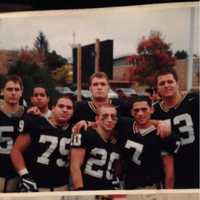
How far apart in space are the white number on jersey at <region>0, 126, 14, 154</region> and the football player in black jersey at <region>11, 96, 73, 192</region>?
0.02 metres

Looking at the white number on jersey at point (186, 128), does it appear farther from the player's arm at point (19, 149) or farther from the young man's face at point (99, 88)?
the player's arm at point (19, 149)

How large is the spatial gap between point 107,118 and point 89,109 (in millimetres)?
59

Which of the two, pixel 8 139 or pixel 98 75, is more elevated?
pixel 98 75

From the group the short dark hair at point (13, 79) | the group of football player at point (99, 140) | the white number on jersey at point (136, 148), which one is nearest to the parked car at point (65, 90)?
the group of football player at point (99, 140)

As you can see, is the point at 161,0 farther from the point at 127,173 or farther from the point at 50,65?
the point at 127,173

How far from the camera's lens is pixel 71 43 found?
1.02 m

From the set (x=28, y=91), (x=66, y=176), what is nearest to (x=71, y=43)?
(x=28, y=91)

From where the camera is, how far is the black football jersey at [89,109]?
102 centimetres

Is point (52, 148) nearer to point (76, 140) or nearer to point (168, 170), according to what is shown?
point (76, 140)

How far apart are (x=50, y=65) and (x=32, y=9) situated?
0.17 meters

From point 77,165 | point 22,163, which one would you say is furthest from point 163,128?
point 22,163

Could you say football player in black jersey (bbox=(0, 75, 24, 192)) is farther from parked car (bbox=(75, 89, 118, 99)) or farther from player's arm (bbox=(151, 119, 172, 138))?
player's arm (bbox=(151, 119, 172, 138))

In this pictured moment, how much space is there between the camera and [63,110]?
1032 millimetres

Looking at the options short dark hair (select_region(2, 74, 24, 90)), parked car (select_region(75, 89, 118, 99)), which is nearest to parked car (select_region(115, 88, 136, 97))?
parked car (select_region(75, 89, 118, 99))
